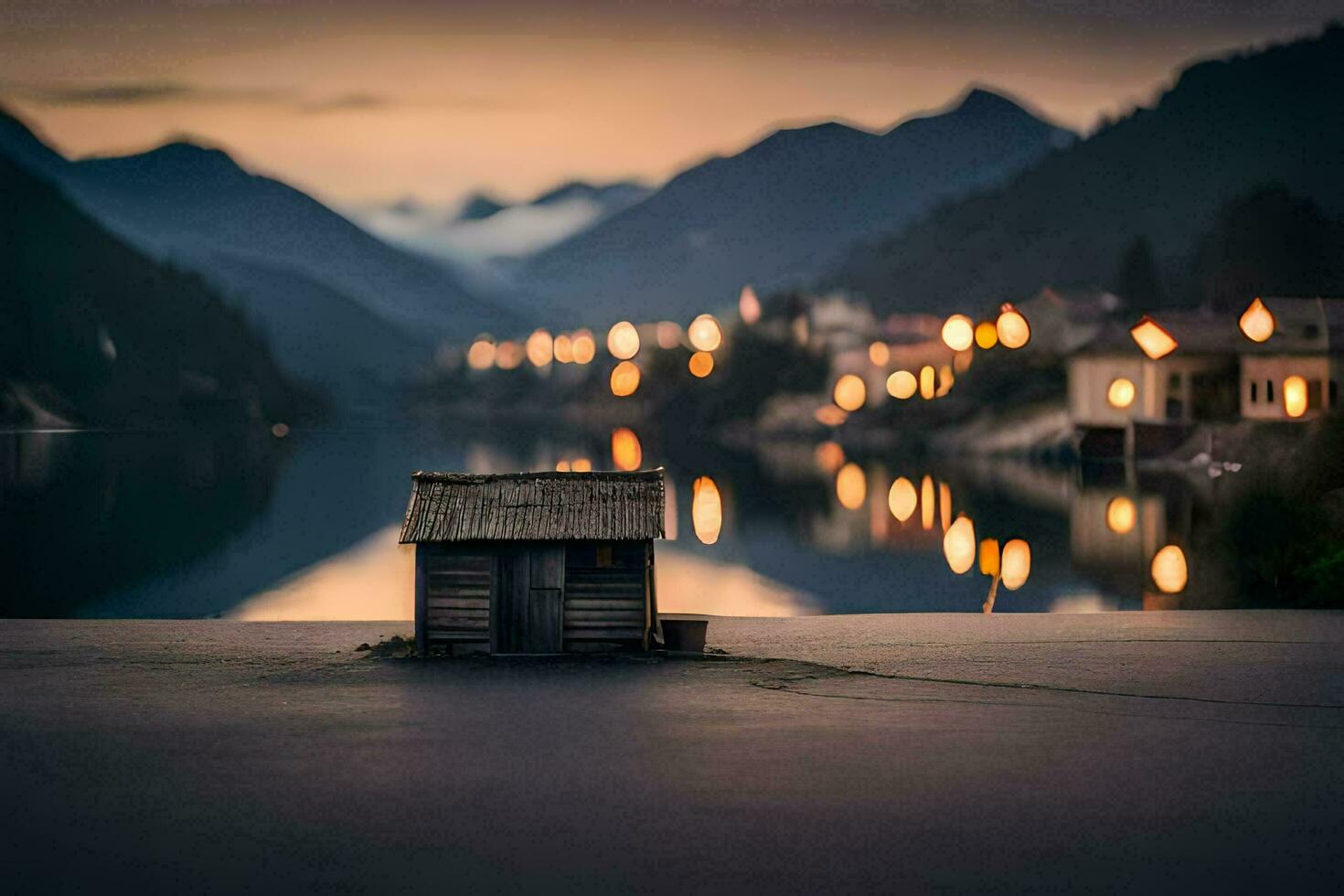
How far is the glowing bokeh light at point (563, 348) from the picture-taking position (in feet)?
212

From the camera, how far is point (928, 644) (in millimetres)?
18344

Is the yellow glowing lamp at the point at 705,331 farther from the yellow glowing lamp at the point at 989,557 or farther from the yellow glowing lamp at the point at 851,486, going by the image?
the yellow glowing lamp at the point at 989,557

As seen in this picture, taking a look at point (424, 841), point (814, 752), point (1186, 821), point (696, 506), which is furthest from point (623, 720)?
point (696, 506)

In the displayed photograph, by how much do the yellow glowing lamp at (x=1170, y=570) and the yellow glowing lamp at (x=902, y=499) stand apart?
14673mm

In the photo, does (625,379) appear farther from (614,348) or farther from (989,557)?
(989,557)

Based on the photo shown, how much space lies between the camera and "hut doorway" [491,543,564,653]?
54.7 ft

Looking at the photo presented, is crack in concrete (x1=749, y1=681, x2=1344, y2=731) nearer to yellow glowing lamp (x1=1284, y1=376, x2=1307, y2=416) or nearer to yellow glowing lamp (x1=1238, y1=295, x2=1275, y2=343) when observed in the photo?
yellow glowing lamp (x1=1238, y1=295, x2=1275, y2=343)

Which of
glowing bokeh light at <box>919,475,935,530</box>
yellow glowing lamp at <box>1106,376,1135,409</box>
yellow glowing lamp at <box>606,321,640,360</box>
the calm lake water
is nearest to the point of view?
the calm lake water

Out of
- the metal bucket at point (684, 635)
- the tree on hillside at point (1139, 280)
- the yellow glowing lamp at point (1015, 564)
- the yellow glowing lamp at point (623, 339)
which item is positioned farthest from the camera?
the tree on hillside at point (1139, 280)

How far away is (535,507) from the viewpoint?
55.0 feet

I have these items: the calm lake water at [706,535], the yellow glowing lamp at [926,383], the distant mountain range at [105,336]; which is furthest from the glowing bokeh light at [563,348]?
the distant mountain range at [105,336]

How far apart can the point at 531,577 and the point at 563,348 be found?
161 feet

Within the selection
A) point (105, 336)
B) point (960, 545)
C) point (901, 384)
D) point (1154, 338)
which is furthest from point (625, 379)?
point (105, 336)

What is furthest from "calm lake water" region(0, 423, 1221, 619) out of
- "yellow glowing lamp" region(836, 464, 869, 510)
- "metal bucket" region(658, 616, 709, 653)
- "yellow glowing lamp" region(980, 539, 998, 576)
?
"metal bucket" region(658, 616, 709, 653)
